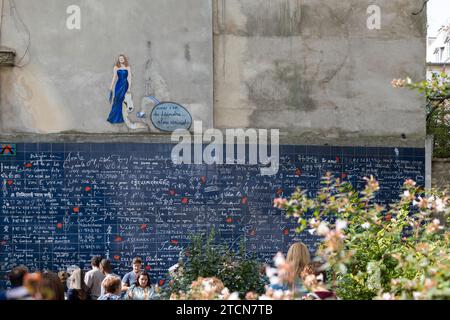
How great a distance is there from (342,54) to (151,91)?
3.43 metres

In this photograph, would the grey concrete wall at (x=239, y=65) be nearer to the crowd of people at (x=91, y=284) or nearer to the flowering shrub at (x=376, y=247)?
the crowd of people at (x=91, y=284)

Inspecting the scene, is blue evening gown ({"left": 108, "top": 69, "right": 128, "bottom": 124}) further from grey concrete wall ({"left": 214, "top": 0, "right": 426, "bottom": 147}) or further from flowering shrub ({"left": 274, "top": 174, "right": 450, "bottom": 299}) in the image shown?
flowering shrub ({"left": 274, "top": 174, "right": 450, "bottom": 299})

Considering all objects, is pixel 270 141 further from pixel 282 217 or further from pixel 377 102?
pixel 377 102

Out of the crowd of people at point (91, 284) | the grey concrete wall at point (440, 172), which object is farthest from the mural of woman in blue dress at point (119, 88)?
the grey concrete wall at point (440, 172)

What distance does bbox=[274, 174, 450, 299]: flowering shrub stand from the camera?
3.66 meters

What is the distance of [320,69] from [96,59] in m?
3.85

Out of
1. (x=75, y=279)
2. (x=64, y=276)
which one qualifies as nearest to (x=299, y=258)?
(x=64, y=276)

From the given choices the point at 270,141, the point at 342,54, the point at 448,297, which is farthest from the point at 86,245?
the point at 448,297

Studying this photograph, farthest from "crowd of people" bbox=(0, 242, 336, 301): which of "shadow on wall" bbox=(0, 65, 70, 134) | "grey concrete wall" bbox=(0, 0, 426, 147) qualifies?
"grey concrete wall" bbox=(0, 0, 426, 147)

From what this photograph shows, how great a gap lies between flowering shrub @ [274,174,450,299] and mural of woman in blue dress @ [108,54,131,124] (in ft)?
19.3

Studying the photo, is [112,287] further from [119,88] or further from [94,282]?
[119,88]

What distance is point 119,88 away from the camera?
11484 millimetres

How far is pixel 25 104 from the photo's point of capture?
447 inches

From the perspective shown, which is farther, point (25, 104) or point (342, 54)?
point (342, 54)
